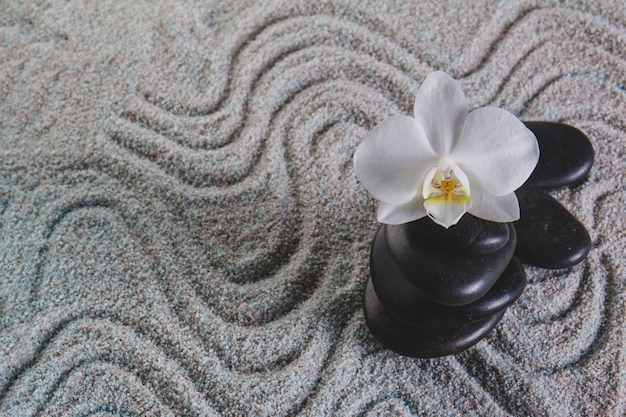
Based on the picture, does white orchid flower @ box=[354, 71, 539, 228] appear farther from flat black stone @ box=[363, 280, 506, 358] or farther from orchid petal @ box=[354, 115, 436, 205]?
flat black stone @ box=[363, 280, 506, 358]

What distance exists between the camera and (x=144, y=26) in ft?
2.95

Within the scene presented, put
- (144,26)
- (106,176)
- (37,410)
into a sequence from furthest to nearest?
(144,26) → (106,176) → (37,410)

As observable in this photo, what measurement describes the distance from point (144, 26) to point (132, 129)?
17 cm

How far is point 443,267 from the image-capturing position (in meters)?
0.60

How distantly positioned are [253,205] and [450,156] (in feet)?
0.86

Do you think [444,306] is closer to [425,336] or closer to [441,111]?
[425,336]

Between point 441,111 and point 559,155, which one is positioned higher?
point 441,111

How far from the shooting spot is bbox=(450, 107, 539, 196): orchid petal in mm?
561

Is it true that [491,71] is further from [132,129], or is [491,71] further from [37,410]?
[37,410]

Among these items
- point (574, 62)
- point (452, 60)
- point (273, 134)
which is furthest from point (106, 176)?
point (574, 62)

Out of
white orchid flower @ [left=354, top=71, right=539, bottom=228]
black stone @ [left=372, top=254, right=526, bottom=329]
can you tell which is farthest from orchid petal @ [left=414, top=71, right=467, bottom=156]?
black stone @ [left=372, top=254, right=526, bottom=329]

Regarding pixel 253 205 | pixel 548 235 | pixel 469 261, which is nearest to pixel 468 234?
pixel 469 261

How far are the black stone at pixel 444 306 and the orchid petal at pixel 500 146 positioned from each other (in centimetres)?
11

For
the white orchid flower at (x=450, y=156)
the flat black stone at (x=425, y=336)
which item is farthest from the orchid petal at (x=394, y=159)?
the flat black stone at (x=425, y=336)
